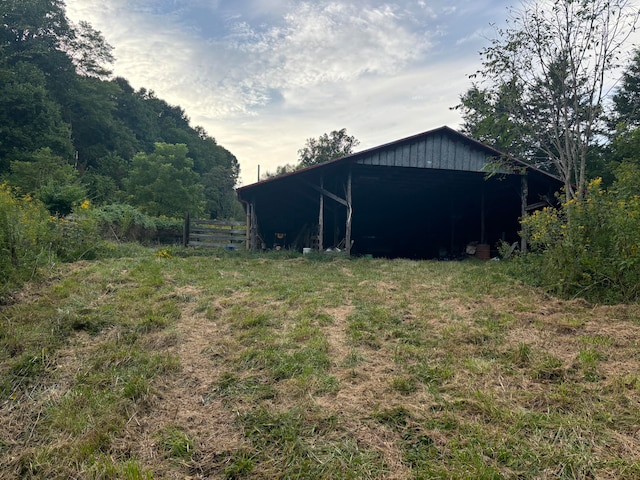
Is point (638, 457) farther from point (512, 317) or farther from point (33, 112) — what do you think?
point (33, 112)

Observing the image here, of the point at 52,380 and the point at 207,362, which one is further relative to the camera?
the point at 207,362

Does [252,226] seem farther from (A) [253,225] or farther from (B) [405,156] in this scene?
(B) [405,156]

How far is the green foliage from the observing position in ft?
15.5

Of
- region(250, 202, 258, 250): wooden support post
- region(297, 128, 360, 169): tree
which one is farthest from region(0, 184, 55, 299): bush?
region(297, 128, 360, 169): tree

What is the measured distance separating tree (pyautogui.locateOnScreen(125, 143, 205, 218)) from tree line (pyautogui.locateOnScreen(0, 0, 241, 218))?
0.08 metres

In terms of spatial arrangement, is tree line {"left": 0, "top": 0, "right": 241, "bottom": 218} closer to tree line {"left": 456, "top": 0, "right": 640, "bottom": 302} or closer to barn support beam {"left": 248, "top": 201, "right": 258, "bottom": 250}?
barn support beam {"left": 248, "top": 201, "right": 258, "bottom": 250}


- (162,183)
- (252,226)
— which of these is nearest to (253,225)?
(252,226)

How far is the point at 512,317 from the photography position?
4309mm

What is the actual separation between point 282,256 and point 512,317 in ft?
26.3

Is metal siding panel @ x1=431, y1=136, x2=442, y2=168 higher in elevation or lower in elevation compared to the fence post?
higher

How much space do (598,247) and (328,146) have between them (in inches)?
1407

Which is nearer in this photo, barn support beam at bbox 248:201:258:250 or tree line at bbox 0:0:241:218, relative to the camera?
barn support beam at bbox 248:201:258:250

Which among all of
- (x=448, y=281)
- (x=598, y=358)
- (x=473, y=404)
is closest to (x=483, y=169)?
(x=448, y=281)

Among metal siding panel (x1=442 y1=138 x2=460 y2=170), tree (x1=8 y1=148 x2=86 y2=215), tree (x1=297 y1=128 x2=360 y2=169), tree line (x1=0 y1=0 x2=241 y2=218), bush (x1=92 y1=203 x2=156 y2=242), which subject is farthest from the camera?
tree (x1=297 y1=128 x2=360 y2=169)
